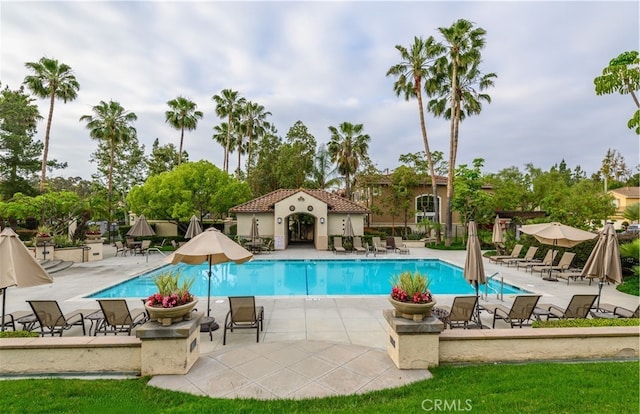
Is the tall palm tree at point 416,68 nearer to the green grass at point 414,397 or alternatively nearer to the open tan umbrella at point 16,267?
the green grass at point 414,397

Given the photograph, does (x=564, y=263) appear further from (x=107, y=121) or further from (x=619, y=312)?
(x=107, y=121)

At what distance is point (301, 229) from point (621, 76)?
2468 centimetres

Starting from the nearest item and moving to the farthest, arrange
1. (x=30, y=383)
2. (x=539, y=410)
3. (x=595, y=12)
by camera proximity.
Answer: (x=539, y=410), (x=30, y=383), (x=595, y=12)

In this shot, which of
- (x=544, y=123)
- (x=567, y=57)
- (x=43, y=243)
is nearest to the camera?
(x=567, y=57)

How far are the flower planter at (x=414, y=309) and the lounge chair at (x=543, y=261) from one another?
41.4 ft

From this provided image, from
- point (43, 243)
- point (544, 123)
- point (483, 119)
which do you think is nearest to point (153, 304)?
point (43, 243)

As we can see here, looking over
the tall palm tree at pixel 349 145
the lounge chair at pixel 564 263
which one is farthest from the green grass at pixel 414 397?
the tall palm tree at pixel 349 145

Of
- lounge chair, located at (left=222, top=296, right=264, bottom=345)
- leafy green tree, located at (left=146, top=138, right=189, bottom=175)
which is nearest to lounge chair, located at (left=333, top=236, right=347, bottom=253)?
lounge chair, located at (left=222, top=296, right=264, bottom=345)

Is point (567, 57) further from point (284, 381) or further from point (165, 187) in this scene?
point (165, 187)

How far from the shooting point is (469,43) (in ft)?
77.4

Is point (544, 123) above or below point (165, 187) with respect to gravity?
above

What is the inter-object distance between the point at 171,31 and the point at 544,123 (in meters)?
32.5

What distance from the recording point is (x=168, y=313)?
5.07 meters

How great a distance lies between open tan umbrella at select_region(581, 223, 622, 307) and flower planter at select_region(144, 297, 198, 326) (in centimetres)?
950
